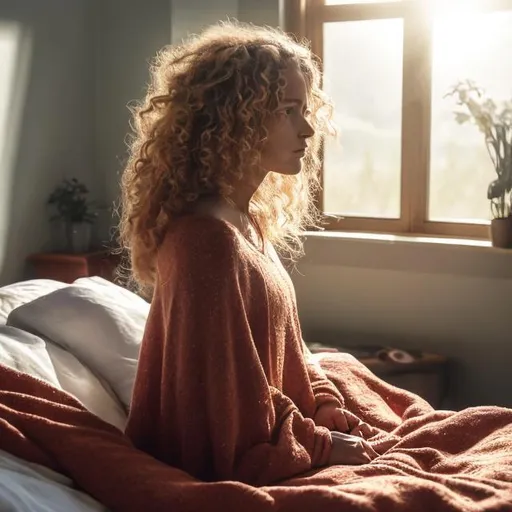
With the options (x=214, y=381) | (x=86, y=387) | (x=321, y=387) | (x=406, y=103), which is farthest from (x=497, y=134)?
(x=214, y=381)

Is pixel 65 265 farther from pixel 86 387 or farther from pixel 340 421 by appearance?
pixel 340 421

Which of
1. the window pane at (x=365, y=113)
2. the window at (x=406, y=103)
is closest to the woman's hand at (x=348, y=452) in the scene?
the window at (x=406, y=103)

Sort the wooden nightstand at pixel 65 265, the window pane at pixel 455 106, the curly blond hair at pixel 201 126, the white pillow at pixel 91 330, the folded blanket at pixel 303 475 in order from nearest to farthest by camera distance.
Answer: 1. the folded blanket at pixel 303 475
2. the curly blond hair at pixel 201 126
3. the white pillow at pixel 91 330
4. the window pane at pixel 455 106
5. the wooden nightstand at pixel 65 265

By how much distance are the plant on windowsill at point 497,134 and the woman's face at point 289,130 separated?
138 centimetres

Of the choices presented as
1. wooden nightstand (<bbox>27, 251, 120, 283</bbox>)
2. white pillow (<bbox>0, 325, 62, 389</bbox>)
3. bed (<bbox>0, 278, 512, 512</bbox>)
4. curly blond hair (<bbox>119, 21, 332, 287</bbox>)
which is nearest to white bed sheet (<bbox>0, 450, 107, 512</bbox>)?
bed (<bbox>0, 278, 512, 512</bbox>)

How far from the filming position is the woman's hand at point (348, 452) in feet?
5.27

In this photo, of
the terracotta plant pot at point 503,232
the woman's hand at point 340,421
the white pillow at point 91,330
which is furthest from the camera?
the terracotta plant pot at point 503,232

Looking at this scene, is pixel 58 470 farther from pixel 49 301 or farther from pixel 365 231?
pixel 365 231

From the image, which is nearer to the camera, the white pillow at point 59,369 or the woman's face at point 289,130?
the woman's face at point 289,130

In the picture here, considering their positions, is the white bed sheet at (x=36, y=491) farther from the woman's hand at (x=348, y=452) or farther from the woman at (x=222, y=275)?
the woman's hand at (x=348, y=452)

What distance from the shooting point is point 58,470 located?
60.4 inches

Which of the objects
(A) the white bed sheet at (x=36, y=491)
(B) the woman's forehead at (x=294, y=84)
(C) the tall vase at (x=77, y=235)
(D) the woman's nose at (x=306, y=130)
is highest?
(B) the woman's forehead at (x=294, y=84)

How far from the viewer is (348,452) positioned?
5.30 ft

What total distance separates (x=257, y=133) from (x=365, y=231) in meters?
1.71
